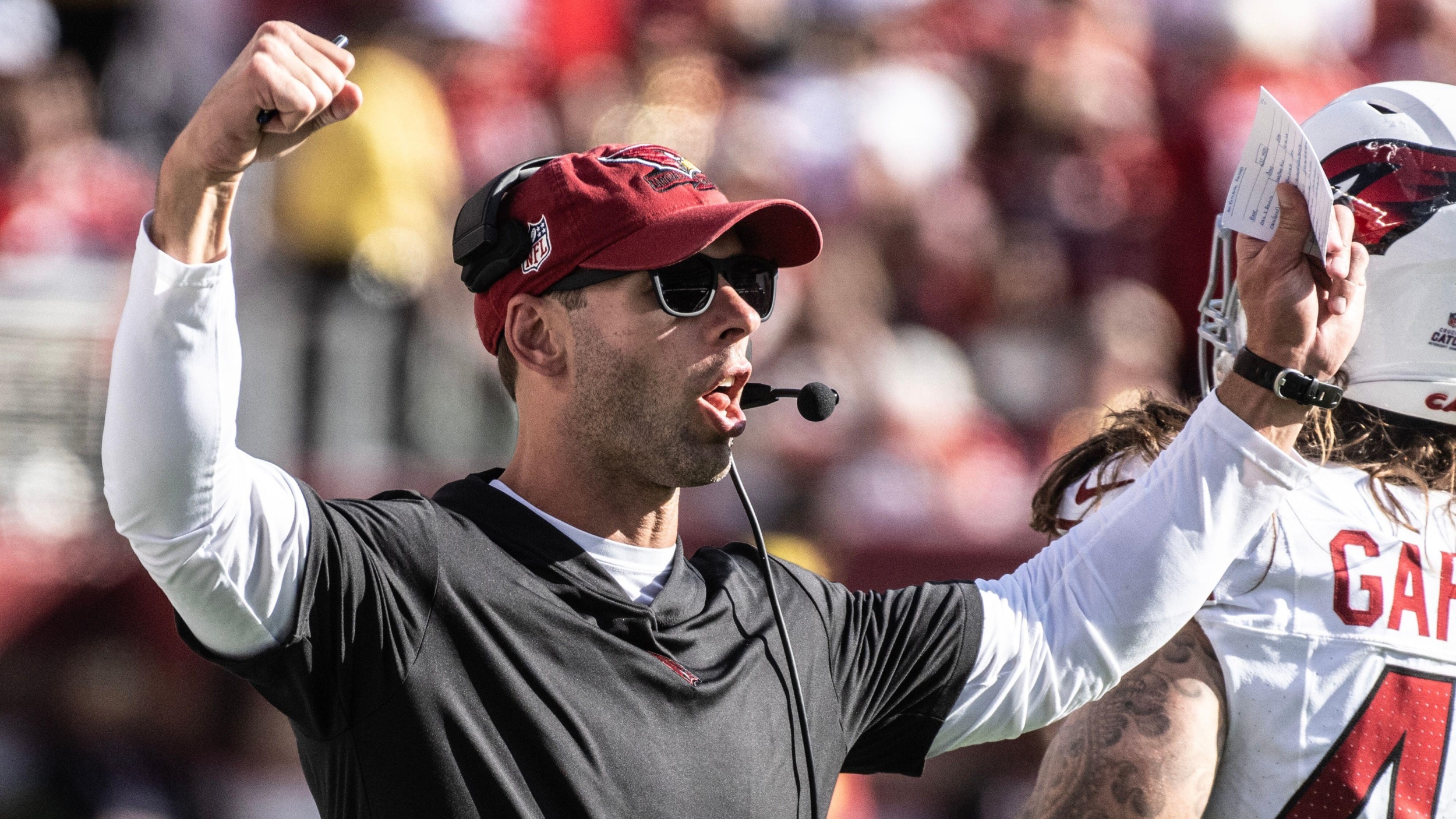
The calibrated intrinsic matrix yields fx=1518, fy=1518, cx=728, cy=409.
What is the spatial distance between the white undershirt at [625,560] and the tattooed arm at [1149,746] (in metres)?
0.70

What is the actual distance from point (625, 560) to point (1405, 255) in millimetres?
1308

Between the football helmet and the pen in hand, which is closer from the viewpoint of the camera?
the pen in hand

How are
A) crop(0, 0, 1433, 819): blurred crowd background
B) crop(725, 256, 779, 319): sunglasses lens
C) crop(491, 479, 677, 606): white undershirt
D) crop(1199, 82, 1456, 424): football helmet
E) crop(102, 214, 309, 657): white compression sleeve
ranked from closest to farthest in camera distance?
crop(102, 214, 309, 657): white compression sleeve → crop(491, 479, 677, 606): white undershirt → crop(725, 256, 779, 319): sunglasses lens → crop(1199, 82, 1456, 424): football helmet → crop(0, 0, 1433, 819): blurred crowd background

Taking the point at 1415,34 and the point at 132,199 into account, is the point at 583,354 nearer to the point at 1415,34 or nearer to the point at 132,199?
the point at 132,199

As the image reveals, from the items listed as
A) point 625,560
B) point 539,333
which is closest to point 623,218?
point 539,333

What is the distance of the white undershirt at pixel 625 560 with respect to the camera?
2.04 meters

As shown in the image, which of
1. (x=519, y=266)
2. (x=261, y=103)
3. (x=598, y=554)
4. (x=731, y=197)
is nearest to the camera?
(x=261, y=103)

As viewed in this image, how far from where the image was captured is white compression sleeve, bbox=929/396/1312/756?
2.10 meters

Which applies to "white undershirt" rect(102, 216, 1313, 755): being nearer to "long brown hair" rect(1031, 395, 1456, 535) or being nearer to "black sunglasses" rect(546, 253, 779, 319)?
"long brown hair" rect(1031, 395, 1456, 535)

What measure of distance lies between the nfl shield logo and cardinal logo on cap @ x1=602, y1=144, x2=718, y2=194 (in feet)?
0.45

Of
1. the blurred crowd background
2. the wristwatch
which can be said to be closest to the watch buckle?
the wristwatch

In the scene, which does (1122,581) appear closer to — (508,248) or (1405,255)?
(1405,255)

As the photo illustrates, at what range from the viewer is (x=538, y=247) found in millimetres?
2113

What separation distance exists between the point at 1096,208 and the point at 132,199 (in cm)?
400
